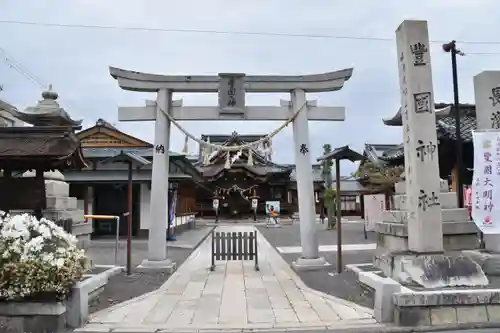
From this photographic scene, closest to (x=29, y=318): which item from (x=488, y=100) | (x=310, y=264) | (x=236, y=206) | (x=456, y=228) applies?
(x=310, y=264)

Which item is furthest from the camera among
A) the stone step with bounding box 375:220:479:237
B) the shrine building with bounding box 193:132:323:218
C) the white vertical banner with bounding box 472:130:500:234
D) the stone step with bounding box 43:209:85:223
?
the shrine building with bounding box 193:132:323:218

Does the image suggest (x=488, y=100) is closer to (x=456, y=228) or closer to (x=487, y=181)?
(x=487, y=181)

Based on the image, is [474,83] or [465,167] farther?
[465,167]

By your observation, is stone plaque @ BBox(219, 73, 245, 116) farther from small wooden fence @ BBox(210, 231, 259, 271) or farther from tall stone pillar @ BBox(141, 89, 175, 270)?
small wooden fence @ BBox(210, 231, 259, 271)

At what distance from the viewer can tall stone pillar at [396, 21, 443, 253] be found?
745 cm

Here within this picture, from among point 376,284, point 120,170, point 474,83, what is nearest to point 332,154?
point 474,83

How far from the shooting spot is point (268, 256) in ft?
47.9

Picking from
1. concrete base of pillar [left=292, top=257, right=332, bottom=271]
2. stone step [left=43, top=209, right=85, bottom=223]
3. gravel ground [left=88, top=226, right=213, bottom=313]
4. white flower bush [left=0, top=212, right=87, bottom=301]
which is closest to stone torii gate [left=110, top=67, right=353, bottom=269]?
concrete base of pillar [left=292, top=257, right=332, bottom=271]

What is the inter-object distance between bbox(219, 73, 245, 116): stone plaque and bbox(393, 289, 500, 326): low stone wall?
22.1 feet

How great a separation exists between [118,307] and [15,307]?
5.76 ft

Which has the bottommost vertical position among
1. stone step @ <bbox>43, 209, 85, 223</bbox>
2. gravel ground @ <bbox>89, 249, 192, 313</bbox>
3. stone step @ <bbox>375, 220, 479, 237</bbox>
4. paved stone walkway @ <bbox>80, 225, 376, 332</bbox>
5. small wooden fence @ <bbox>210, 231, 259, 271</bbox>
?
paved stone walkway @ <bbox>80, 225, 376, 332</bbox>

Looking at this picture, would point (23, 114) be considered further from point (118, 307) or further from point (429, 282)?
point (429, 282)

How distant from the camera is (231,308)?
714 cm

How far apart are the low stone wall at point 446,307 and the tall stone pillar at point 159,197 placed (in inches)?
255
